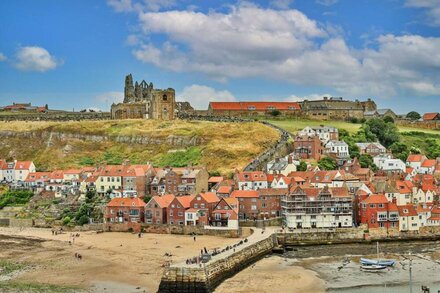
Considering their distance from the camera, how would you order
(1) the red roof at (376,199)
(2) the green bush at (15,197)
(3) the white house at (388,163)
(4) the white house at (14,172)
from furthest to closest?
(4) the white house at (14,172) → (3) the white house at (388,163) → (2) the green bush at (15,197) → (1) the red roof at (376,199)

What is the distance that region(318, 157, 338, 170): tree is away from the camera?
3727 inches

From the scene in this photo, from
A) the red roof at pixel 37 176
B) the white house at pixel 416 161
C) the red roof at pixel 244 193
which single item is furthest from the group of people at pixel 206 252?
the white house at pixel 416 161

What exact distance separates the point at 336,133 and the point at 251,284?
64599 mm

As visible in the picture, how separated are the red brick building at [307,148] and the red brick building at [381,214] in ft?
90.3

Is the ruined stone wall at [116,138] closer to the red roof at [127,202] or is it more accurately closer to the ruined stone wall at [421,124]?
the red roof at [127,202]

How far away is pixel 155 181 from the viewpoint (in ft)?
290

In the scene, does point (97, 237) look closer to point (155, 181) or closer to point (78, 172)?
point (155, 181)

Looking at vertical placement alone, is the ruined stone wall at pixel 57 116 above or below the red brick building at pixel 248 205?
above

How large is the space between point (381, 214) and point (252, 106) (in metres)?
71.7

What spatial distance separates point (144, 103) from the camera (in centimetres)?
13888

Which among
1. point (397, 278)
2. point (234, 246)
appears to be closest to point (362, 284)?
point (397, 278)

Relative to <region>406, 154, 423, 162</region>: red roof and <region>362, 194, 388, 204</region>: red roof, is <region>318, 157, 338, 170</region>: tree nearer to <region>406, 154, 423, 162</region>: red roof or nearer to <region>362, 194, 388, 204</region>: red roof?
<region>406, 154, 423, 162</region>: red roof

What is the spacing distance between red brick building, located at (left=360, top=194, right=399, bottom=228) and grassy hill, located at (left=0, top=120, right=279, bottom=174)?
27905mm

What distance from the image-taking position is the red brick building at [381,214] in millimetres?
71688
